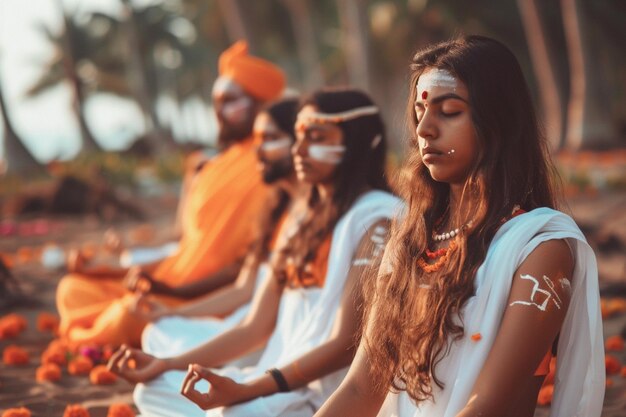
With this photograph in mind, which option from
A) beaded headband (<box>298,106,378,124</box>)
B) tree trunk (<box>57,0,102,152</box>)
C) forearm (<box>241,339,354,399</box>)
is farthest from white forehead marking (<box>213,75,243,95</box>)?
tree trunk (<box>57,0,102,152</box>)

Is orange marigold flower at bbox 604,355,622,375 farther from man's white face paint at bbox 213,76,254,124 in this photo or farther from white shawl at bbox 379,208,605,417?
man's white face paint at bbox 213,76,254,124

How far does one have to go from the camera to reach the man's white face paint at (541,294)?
7.86 ft

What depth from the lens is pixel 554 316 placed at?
2.42 metres

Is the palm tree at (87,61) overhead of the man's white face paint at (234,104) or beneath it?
overhead

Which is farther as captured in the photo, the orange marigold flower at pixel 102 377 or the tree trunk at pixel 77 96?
the tree trunk at pixel 77 96

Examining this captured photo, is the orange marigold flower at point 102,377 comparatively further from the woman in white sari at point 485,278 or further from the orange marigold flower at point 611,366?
the orange marigold flower at point 611,366

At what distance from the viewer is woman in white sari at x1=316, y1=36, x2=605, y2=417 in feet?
7.93

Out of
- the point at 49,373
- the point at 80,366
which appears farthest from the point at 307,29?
the point at 49,373

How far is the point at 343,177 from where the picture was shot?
3.98m

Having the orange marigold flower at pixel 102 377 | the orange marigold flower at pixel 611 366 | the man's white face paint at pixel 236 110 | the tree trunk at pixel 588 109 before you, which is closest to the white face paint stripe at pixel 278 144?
the man's white face paint at pixel 236 110

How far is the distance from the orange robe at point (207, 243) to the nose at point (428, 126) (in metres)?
3.02

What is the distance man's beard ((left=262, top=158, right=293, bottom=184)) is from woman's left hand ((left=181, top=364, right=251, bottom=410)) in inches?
72.7

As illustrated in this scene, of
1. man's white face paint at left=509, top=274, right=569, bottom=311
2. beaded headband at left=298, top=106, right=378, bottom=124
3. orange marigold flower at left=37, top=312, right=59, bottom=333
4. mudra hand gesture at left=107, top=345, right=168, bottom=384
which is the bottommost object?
orange marigold flower at left=37, top=312, right=59, bottom=333

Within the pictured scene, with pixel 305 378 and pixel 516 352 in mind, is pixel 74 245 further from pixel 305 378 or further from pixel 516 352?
pixel 516 352
